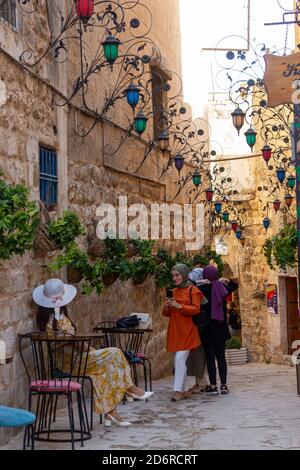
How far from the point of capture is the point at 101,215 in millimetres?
8953

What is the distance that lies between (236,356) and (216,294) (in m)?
10.4

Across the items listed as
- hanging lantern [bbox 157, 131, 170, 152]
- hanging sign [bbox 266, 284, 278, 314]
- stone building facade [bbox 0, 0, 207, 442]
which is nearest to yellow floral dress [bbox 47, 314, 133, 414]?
stone building facade [bbox 0, 0, 207, 442]

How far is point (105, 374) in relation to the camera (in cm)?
643

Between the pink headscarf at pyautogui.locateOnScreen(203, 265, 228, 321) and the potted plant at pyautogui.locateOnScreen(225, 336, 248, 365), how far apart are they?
10.0 metres

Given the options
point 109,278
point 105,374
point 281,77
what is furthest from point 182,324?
point 281,77

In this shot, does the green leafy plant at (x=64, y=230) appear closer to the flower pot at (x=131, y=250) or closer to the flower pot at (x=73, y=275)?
the flower pot at (x=73, y=275)

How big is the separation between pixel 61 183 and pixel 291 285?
1059cm

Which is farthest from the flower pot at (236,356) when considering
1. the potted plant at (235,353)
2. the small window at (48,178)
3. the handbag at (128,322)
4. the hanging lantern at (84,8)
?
the hanging lantern at (84,8)

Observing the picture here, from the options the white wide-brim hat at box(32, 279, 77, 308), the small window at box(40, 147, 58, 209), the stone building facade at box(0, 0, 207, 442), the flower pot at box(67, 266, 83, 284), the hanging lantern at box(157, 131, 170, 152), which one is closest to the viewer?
the stone building facade at box(0, 0, 207, 442)

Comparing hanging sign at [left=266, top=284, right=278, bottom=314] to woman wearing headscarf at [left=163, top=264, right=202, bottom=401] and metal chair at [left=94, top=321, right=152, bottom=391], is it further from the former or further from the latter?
woman wearing headscarf at [left=163, top=264, right=202, bottom=401]

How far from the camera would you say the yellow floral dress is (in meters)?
6.38

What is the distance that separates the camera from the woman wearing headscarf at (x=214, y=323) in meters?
8.71

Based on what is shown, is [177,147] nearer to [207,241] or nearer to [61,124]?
[207,241]
